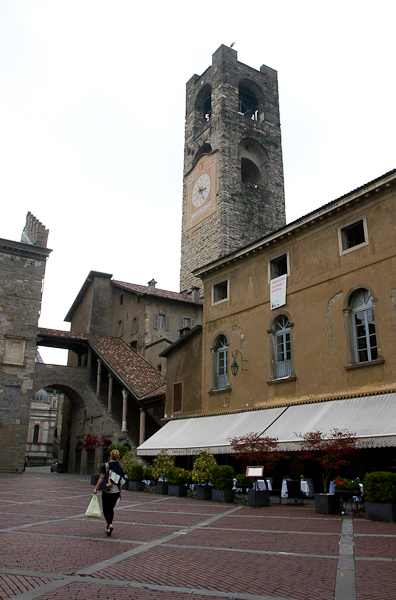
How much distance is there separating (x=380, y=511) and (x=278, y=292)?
28.7 feet

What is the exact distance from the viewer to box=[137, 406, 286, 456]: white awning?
53.8 ft

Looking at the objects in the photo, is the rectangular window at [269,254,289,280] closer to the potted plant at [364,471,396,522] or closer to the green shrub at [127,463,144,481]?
the green shrub at [127,463,144,481]

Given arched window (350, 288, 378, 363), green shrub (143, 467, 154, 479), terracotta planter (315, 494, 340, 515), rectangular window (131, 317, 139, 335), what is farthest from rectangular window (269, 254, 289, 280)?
rectangular window (131, 317, 139, 335)

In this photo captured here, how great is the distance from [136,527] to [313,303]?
9.51 metres

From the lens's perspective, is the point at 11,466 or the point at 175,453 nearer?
the point at 175,453

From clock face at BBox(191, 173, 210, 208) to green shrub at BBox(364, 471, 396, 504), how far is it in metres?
33.2

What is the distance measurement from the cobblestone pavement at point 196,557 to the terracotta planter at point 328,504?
459 mm

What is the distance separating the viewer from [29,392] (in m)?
30.3

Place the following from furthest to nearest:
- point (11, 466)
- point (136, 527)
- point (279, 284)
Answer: point (11, 466)
point (279, 284)
point (136, 527)

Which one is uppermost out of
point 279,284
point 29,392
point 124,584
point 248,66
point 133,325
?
point 248,66

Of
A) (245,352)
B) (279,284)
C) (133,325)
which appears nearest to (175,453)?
→ (245,352)

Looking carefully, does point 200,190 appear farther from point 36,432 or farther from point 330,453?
point 36,432

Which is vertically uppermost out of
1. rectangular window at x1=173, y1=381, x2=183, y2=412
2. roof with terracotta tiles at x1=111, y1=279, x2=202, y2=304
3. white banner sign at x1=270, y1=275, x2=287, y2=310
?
roof with terracotta tiles at x1=111, y1=279, x2=202, y2=304

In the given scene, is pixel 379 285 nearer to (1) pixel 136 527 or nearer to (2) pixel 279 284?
(2) pixel 279 284
